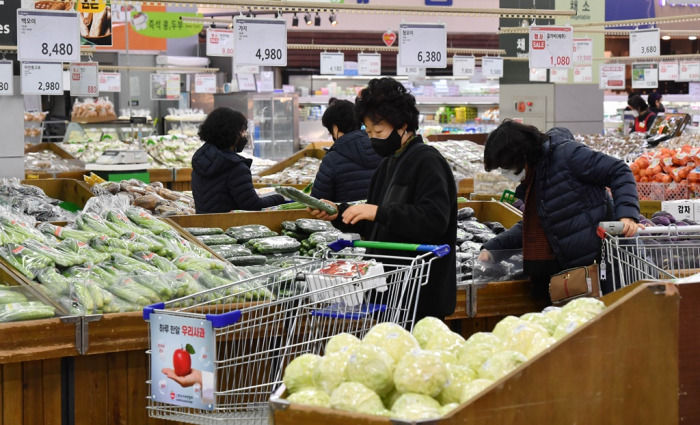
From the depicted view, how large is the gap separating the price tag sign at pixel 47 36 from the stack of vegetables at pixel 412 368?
227 inches

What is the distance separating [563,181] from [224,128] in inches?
104

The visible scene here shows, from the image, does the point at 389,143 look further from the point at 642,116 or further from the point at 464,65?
the point at 642,116

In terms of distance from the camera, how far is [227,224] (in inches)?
218

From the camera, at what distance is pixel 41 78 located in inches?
307

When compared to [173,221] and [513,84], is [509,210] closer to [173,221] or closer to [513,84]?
[173,221]

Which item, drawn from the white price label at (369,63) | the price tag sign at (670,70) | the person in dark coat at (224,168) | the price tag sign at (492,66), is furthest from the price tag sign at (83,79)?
the price tag sign at (670,70)

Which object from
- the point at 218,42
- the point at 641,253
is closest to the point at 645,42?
the point at 218,42

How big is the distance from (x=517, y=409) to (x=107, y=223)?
318cm

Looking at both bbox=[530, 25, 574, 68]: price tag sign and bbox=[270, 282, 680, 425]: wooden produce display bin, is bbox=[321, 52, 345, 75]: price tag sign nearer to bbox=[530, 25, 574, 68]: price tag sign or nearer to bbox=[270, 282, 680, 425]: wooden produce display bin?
bbox=[530, 25, 574, 68]: price tag sign

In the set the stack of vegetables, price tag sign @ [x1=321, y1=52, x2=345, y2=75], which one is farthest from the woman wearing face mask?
the stack of vegetables

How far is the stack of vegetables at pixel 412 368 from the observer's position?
204 cm

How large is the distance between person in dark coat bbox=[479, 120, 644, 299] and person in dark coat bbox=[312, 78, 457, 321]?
1.81 feet

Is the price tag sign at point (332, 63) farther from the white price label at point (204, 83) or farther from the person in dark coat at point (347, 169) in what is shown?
the person in dark coat at point (347, 169)

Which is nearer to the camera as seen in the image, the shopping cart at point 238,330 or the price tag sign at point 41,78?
the shopping cart at point 238,330
